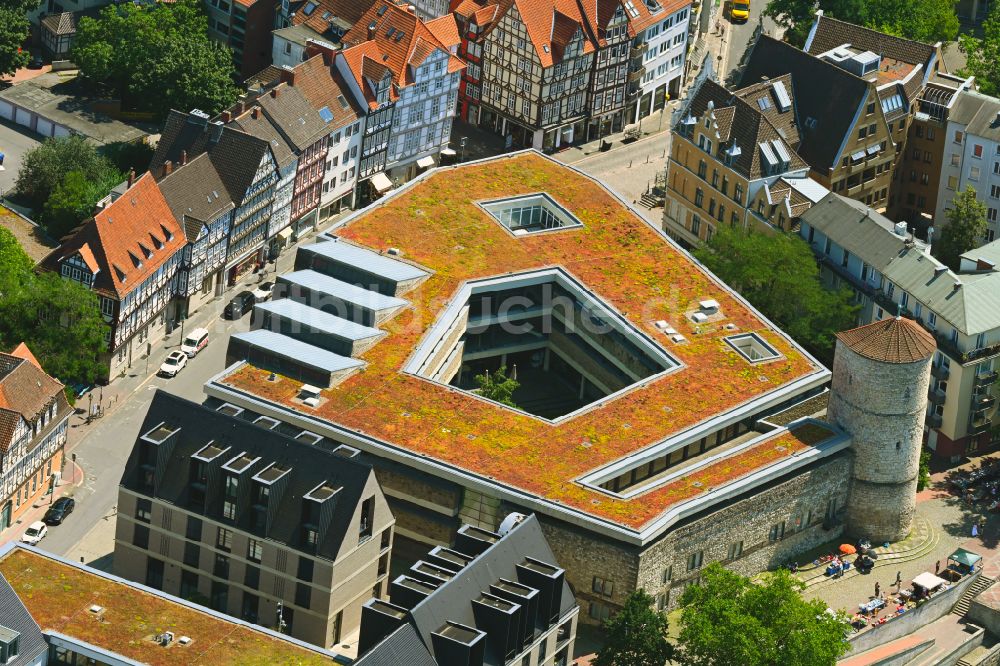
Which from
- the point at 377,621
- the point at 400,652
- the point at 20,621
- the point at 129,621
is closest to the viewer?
the point at 400,652

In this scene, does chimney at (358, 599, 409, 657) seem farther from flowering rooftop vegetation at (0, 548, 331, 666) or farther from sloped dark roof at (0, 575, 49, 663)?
sloped dark roof at (0, 575, 49, 663)

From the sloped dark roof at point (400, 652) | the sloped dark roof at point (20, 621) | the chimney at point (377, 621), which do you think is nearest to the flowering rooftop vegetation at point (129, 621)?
the chimney at point (377, 621)

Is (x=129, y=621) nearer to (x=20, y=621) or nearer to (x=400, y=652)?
(x=20, y=621)

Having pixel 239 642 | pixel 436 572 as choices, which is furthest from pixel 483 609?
pixel 239 642

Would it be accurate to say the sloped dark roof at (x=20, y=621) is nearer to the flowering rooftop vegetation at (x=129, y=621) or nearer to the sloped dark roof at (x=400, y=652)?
the flowering rooftop vegetation at (x=129, y=621)

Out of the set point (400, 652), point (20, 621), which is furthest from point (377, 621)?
point (20, 621)

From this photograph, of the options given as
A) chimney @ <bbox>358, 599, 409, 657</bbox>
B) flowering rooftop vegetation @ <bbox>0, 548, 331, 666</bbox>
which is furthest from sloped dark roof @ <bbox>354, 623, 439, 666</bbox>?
flowering rooftop vegetation @ <bbox>0, 548, 331, 666</bbox>
